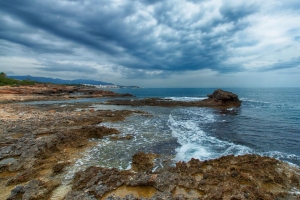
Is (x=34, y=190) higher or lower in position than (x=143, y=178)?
lower

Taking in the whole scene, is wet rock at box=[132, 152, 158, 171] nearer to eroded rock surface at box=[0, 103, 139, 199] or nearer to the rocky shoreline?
the rocky shoreline

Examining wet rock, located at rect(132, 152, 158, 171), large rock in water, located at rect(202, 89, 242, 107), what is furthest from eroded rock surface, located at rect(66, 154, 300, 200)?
large rock in water, located at rect(202, 89, 242, 107)

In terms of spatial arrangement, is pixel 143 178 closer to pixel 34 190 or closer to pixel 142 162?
pixel 142 162

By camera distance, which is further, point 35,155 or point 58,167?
point 35,155

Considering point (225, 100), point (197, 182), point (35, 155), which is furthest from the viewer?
point (225, 100)

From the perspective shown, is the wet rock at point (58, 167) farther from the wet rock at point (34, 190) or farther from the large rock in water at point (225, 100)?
the large rock in water at point (225, 100)

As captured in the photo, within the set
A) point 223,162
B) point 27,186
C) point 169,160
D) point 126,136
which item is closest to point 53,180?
point 27,186

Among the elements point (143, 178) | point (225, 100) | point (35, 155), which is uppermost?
point (225, 100)

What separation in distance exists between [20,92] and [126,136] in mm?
60906

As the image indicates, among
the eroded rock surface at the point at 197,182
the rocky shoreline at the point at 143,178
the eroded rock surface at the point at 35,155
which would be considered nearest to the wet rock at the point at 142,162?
the rocky shoreline at the point at 143,178

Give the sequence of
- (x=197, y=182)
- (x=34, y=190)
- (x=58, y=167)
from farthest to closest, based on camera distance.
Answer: (x=58, y=167)
(x=197, y=182)
(x=34, y=190)

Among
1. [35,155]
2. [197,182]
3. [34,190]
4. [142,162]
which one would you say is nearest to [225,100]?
[142,162]

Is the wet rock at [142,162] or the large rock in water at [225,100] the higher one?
the large rock in water at [225,100]

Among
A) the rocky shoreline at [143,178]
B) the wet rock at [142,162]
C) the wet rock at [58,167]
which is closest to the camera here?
the rocky shoreline at [143,178]
